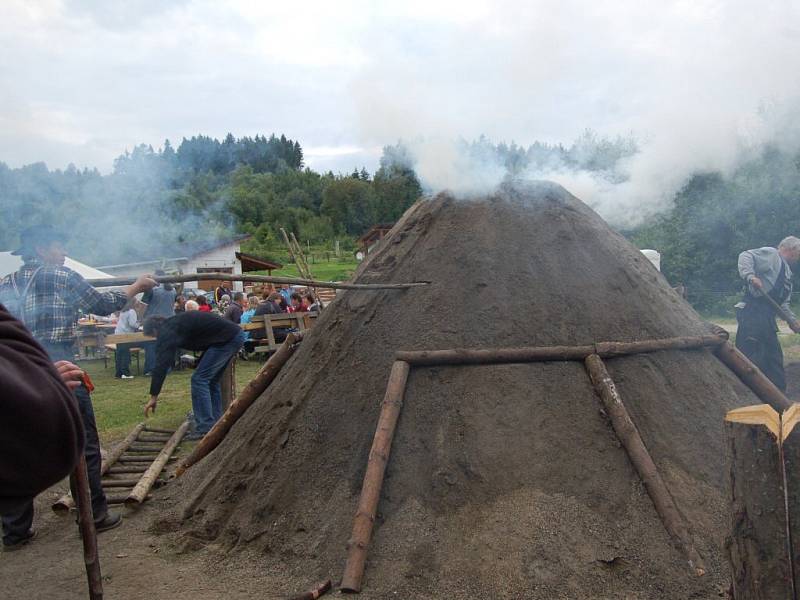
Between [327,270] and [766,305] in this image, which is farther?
[327,270]

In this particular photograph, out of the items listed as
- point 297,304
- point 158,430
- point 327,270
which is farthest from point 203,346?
point 327,270

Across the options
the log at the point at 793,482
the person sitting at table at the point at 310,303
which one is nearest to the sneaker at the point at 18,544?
the log at the point at 793,482

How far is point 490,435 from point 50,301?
3.53 meters

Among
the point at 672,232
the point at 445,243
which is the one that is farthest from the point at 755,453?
the point at 672,232

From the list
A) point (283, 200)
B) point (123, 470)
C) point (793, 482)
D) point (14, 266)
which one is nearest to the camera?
point (793, 482)

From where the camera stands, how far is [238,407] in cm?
612

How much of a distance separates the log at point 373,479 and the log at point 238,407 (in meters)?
1.91

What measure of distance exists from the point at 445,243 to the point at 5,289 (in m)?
3.53

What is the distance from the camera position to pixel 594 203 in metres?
7.88

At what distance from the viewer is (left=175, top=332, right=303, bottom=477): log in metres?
6.12

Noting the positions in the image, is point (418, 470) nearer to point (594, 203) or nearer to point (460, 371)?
point (460, 371)

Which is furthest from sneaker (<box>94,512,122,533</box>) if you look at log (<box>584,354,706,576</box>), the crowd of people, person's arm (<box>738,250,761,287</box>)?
person's arm (<box>738,250,761,287</box>)

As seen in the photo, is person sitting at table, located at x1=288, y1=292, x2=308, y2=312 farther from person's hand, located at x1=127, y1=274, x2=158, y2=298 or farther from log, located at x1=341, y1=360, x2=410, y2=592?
person's hand, located at x1=127, y1=274, x2=158, y2=298

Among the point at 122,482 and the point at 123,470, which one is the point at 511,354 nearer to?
the point at 122,482
